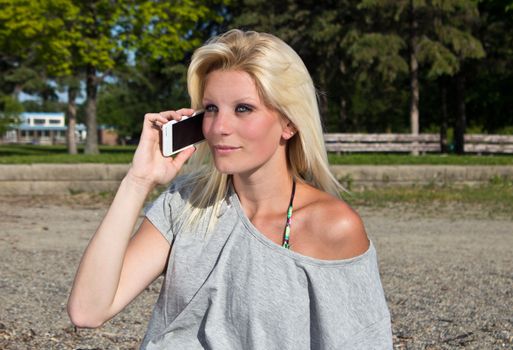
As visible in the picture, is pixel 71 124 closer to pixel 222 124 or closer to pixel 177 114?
pixel 177 114

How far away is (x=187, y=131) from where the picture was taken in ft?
8.11

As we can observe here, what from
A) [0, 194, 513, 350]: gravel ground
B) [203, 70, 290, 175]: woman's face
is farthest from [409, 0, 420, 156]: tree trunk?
[203, 70, 290, 175]: woman's face

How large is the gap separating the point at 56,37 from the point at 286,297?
26979mm

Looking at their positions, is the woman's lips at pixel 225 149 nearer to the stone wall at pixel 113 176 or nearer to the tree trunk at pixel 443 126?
the stone wall at pixel 113 176

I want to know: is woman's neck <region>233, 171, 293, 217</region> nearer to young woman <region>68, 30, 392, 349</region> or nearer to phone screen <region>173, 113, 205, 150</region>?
young woman <region>68, 30, 392, 349</region>

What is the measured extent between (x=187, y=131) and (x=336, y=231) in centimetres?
59

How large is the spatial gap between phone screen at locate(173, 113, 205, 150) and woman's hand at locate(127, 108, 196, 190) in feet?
0.09

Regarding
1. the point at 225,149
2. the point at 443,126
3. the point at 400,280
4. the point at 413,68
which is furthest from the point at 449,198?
the point at 443,126

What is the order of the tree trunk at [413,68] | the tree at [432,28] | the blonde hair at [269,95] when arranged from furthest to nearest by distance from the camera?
1. the tree trunk at [413,68]
2. the tree at [432,28]
3. the blonde hair at [269,95]

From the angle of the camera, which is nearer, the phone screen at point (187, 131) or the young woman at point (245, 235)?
the young woman at point (245, 235)

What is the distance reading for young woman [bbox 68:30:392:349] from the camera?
218 centimetres

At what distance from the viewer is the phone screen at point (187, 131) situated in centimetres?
244

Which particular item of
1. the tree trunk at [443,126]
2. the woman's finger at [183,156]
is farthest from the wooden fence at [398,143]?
the woman's finger at [183,156]

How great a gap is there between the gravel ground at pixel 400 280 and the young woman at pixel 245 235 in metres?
2.57
